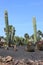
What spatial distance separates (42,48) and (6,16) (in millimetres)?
7879

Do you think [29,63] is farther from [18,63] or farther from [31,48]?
[31,48]

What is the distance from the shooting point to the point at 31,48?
19.4 m

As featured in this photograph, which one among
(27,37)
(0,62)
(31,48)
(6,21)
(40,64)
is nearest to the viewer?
(40,64)

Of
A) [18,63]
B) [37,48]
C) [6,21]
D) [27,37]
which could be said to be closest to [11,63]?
[18,63]

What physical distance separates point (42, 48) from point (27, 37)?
21179 mm

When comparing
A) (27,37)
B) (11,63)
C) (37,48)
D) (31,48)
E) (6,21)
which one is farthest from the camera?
(27,37)

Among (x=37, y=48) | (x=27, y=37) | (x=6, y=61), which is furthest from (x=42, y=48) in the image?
(x=27, y=37)

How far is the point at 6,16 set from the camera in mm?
27328

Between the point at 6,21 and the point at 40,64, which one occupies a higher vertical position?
the point at 6,21

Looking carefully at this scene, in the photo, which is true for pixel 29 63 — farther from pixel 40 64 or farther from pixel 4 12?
pixel 4 12

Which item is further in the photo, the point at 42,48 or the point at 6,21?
the point at 6,21

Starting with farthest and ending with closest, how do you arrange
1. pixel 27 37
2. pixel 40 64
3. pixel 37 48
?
1. pixel 27 37
2. pixel 37 48
3. pixel 40 64

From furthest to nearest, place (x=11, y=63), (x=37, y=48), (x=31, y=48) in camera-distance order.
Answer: (x=37, y=48), (x=31, y=48), (x=11, y=63)

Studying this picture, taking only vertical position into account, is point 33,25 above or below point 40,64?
above
